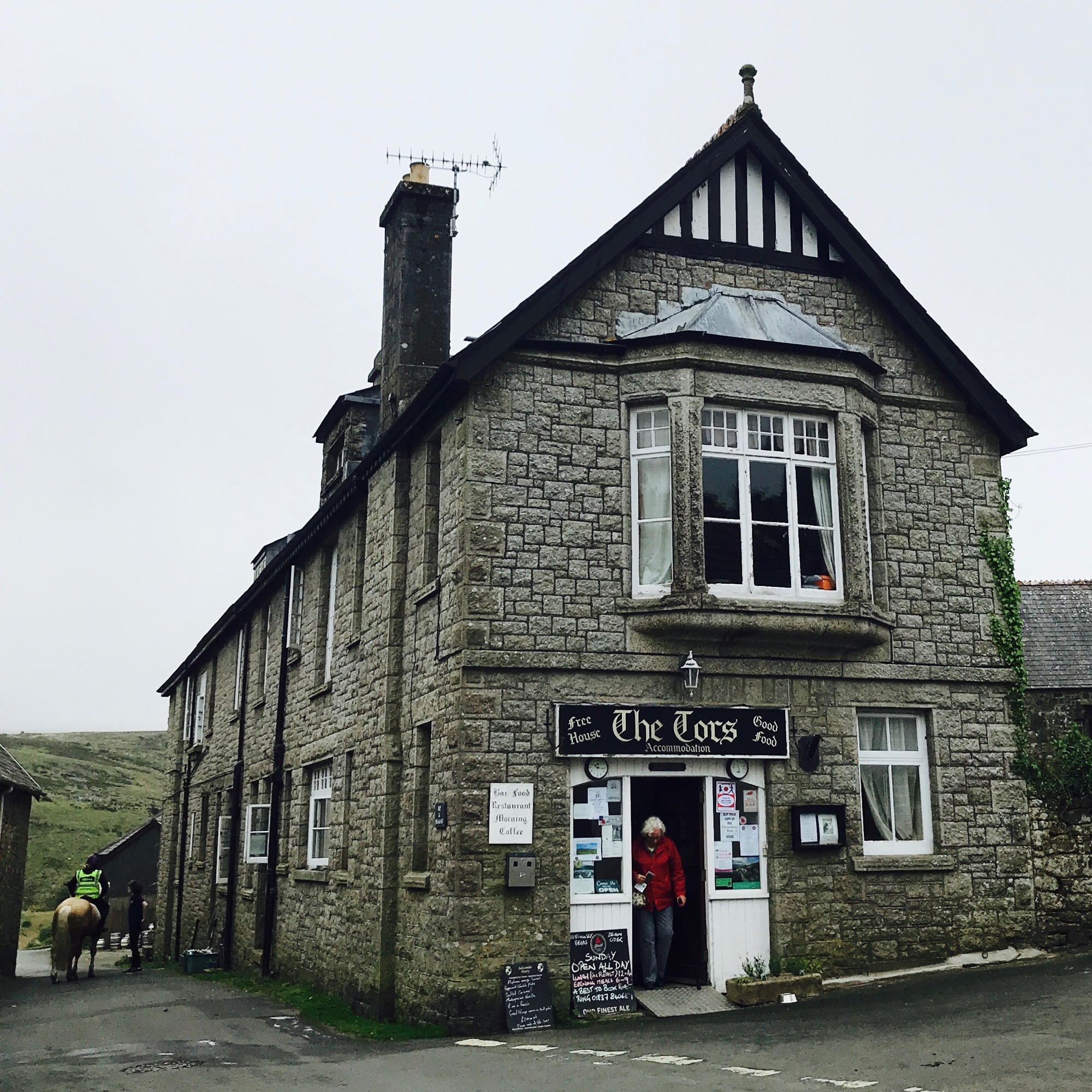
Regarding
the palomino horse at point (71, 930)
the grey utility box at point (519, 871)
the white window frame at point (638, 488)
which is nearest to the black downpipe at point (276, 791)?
the palomino horse at point (71, 930)

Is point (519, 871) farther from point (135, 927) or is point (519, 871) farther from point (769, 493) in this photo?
point (135, 927)

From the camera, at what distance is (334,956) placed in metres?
16.2

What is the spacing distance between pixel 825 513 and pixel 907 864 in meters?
3.83

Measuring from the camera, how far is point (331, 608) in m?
19.4

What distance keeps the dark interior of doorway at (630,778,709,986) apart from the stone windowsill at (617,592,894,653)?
1.61 m

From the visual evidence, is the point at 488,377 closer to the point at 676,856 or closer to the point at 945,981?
the point at 676,856

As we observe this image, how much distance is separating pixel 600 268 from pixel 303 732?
9056 millimetres

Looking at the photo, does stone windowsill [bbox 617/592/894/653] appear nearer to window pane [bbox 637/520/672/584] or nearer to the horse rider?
window pane [bbox 637/520/672/584]

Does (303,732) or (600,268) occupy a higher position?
(600,268)

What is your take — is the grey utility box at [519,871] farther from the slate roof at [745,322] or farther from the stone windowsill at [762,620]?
the slate roof at [745,322]

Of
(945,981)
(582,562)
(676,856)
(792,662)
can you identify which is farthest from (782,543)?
(945,981)

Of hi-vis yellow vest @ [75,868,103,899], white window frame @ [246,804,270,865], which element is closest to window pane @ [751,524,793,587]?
white window frame @ [246,804,270,865]

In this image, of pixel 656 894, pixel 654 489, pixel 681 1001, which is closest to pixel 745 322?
pixel 654 489

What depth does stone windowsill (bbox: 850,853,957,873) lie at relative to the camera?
44.5 feet
